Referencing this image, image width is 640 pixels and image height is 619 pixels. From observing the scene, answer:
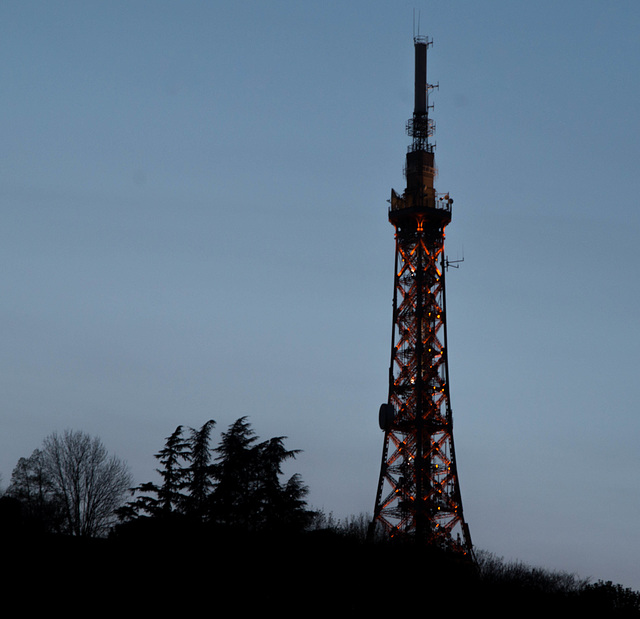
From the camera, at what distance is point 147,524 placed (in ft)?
229

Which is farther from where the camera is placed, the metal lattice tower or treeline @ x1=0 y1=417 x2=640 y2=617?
the metal lattice tower

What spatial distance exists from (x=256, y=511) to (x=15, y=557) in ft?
63.8

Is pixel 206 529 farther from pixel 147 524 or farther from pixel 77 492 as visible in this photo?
pixel 77 492

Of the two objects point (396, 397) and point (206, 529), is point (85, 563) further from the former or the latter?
point (396, 397)

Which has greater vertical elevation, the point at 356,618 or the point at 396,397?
the point at 396,397

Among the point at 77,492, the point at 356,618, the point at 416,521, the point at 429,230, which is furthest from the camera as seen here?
the point at 429,230

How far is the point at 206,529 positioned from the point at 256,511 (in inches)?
314

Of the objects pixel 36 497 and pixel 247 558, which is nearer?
pixel 247 558

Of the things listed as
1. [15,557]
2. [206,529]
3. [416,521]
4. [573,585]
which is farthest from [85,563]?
[573,585]

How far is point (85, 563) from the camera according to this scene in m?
63.4

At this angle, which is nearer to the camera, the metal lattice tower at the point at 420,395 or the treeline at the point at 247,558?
the treeline at the point at 247,558

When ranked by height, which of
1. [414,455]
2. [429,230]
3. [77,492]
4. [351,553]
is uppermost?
[429,230]

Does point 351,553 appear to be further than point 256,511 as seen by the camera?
No

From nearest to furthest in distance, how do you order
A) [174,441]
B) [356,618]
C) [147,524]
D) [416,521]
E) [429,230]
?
Answer: [356,618], [147,524], [174,441], [416,521], [429,230]
